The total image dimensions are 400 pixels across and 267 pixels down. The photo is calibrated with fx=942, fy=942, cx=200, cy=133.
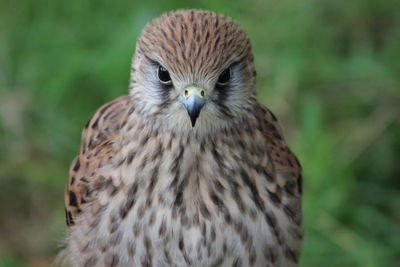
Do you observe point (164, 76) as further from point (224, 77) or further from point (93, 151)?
point (93, 151)

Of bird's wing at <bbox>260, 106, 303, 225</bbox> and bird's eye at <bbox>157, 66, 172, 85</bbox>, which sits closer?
bird's eye at <bbox>157, 66, 172, 85</bbox>

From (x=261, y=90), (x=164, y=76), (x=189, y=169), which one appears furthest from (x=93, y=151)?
(x=261, y=90)

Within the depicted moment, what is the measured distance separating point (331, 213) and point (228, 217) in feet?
4.84

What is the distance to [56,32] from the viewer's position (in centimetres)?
604

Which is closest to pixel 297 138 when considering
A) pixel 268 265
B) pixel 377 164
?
pixel 377 164

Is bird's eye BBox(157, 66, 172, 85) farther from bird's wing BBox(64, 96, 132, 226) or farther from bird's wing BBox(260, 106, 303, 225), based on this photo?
bird's wing BBox(260, 106, 303, 225)

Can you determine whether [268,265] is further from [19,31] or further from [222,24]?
[19,31]

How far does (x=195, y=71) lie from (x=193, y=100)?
0.14 meters

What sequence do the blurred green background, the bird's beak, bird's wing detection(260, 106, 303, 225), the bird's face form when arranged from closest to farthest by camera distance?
the bird's beak < the bird's face < bird's wing detection(260, 106, 303, 225) < the blurred green background

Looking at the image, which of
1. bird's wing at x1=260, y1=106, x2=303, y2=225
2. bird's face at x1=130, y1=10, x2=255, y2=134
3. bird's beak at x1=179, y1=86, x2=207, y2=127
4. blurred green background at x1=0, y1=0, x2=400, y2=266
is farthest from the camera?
blurred green background at x1=0, y1=0, x2=400, y2=266

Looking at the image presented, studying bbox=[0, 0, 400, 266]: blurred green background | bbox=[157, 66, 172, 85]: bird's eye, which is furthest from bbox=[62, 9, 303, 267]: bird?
bbox=[0, 0, 400, 266]: blurred green background

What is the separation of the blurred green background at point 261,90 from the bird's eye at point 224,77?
169cm

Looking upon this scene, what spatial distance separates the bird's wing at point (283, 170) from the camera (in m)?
3.85

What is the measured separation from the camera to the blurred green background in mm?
5383
